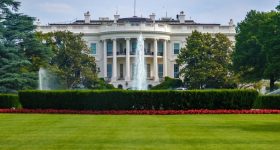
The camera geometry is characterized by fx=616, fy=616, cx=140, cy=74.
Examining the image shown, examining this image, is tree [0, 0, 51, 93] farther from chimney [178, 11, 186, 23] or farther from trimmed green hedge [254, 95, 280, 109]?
chimney [178, 11, 186, 23]

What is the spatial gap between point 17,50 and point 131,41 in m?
41.8

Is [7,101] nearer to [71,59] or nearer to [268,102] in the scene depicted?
[268,102]

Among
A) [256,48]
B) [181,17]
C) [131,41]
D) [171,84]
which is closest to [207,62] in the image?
[256,48]

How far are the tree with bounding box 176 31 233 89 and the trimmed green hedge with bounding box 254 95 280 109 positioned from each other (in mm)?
28942

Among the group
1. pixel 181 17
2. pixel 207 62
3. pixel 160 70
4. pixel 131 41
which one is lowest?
pixel 160 70

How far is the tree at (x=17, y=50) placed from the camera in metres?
45.0

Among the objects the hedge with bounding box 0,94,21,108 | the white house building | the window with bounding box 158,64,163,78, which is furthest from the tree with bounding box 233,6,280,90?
the window with bounding box 158,64,163,78

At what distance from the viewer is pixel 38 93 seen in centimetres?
3469

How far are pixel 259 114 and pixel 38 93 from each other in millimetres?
12346

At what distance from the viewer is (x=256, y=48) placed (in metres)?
58.6

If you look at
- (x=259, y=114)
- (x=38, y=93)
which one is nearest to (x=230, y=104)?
(x=259, y=114)

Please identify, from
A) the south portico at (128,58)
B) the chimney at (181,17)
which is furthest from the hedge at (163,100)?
the chimney at (181,17)

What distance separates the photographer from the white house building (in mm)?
85250

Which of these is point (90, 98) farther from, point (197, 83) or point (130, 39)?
point (130, 39)
